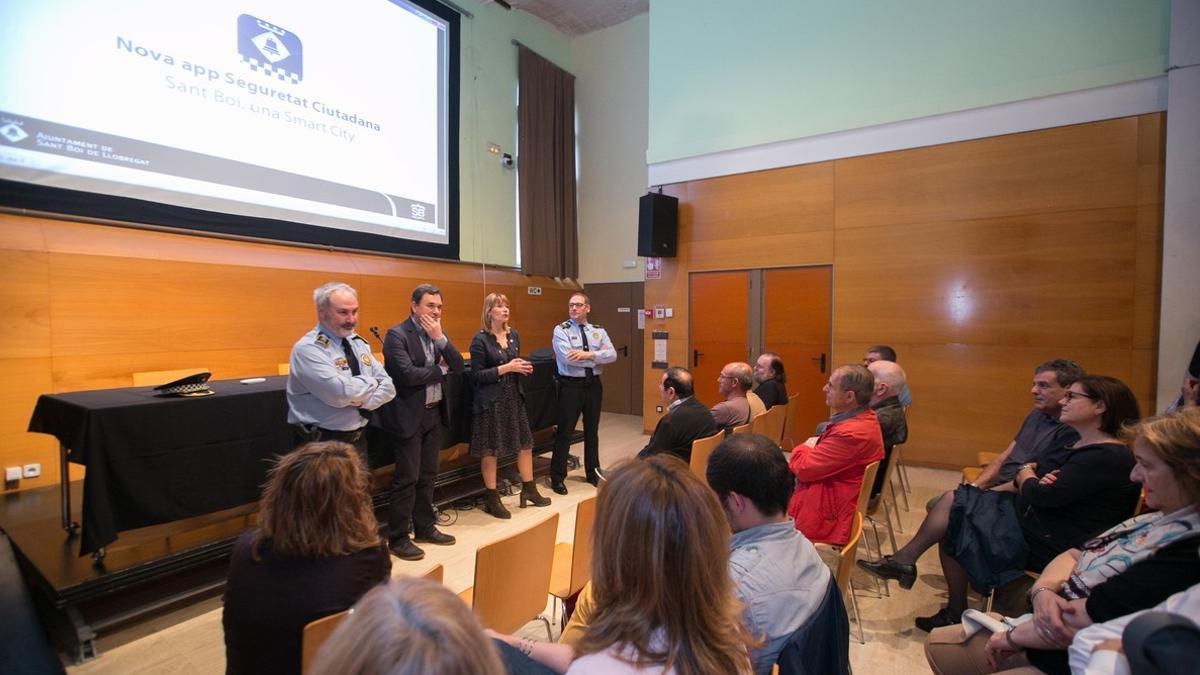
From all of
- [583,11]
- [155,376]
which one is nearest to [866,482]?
[155,376]

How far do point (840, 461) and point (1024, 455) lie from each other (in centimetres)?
124

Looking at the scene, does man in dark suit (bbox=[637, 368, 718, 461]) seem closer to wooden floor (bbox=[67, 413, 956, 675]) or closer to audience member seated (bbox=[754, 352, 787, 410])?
wooden floor (bbox=[67, 413, 956, 675])

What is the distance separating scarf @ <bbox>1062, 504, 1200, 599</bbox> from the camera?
4.44ft

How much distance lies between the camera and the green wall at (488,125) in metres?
6.69

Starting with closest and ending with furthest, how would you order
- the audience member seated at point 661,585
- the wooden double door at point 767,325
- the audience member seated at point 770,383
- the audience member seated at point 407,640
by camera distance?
the audience member seated at point 407,640 → the audience member seated at point 661,585 → the audience member seated at point 770,383 → the wooden double door at point 767,325

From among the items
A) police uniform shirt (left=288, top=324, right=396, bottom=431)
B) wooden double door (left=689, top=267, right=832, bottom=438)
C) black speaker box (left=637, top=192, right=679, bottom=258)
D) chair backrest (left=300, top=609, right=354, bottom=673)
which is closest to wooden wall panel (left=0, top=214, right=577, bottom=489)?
police uniform shirt (left=288, top=324, right=396, bottom=431)

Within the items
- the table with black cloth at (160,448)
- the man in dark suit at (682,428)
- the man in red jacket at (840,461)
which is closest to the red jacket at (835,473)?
the man in red jacket at (840,461)

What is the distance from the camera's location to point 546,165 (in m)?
7.62

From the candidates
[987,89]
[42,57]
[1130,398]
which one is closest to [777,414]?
[1130,398]

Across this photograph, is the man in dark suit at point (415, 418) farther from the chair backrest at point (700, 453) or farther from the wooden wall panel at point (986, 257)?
the wooden wall panel at point (986, 257)

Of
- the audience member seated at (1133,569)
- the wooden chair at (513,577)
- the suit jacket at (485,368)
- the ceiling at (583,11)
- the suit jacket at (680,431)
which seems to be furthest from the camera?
the ceiling at (583,11)

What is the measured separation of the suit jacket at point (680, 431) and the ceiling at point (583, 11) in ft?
20.8

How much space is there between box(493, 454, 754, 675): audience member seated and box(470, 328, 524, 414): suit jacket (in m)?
2.65

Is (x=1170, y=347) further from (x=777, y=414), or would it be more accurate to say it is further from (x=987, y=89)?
(x=777, y=414)
